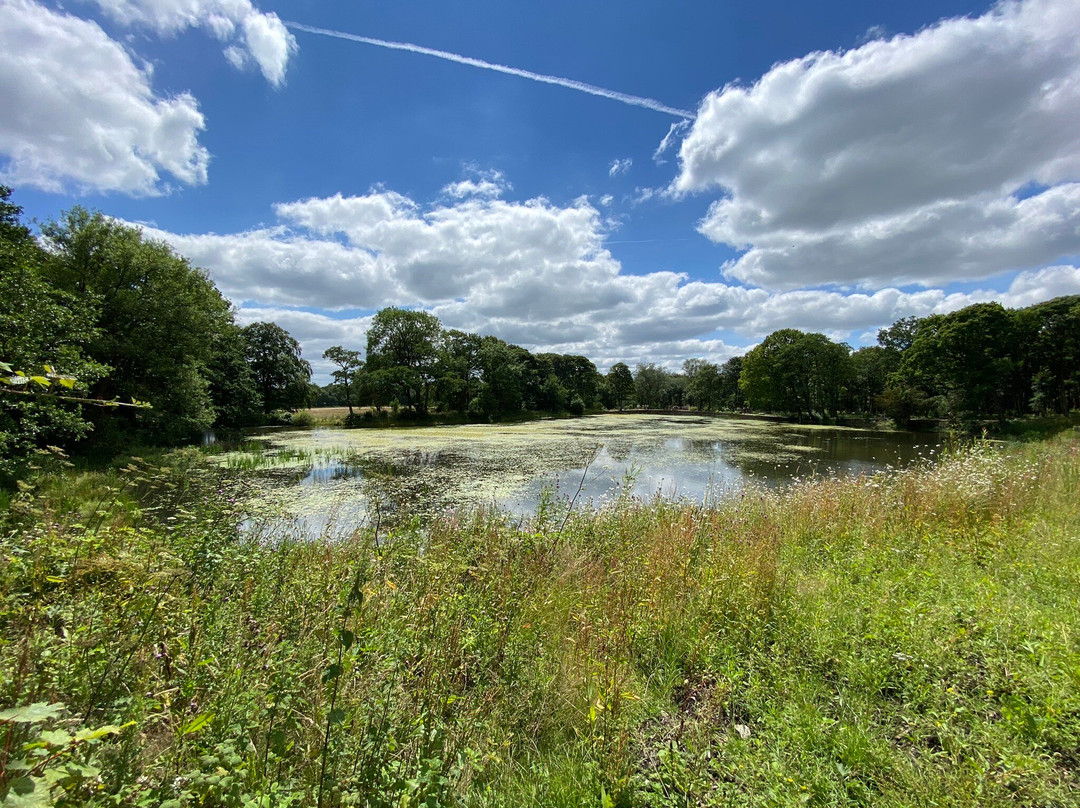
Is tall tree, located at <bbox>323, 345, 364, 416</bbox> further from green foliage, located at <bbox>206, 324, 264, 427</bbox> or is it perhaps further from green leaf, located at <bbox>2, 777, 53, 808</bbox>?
Answer: green leaf, located at <bbox>2, 777, 53, 808</bbox>

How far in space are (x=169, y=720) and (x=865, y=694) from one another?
336cm

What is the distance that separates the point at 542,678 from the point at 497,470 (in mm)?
10381

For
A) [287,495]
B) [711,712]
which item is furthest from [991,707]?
[287,495]

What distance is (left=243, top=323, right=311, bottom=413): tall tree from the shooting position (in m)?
36.5

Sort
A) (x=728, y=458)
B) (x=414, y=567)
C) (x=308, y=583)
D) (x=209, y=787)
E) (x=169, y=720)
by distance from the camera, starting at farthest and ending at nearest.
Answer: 1. (x=728, y=458)
2. (x=414, y=567)
3. (x=308, y=583)
4. (x=169, y=720)
5. (x=209, y=787)

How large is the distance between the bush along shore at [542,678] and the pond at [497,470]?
6.58 feet

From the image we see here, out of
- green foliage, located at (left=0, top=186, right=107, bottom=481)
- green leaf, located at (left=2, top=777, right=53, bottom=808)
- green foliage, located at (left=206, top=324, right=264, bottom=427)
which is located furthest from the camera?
green foliage, located at (left=206, top=324, right=264, bottom=427)

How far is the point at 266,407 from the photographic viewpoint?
115ft

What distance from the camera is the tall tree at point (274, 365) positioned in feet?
120

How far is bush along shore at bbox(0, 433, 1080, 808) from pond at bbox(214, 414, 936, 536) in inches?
78.9

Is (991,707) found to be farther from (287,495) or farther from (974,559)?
(287,495)

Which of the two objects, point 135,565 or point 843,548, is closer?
point 135,565

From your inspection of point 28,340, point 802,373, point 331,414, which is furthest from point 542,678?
point 802,373

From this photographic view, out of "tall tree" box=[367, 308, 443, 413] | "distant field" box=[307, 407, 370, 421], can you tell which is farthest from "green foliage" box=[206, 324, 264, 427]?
"tall tree" box=[367, 308, 443, 413]
